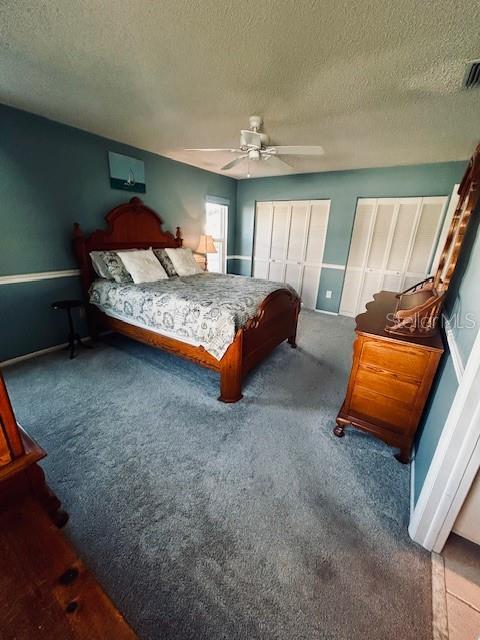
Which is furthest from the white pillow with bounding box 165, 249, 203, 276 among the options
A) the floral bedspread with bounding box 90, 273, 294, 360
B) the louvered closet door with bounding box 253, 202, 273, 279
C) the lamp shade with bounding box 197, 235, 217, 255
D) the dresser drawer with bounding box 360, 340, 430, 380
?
the dresser drawer with bounding box 360, 340, 430, 380

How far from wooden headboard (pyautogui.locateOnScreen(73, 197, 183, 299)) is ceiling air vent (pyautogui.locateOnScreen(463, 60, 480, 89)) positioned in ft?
11.2

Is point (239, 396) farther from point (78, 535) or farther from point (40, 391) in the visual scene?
point (40, 391)

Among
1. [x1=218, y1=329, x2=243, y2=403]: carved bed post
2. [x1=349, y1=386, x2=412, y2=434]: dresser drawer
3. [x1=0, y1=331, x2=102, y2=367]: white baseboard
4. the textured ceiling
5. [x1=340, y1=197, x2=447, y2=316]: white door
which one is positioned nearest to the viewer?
the textured ceiling

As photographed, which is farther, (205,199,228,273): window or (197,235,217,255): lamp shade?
(205,199,228,273): window

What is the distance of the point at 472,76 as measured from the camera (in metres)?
1.61

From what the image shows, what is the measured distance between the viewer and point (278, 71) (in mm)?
1677

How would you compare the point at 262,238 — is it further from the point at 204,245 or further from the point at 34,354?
the point at 34,354

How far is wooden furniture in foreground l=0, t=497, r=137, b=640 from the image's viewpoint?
64cm

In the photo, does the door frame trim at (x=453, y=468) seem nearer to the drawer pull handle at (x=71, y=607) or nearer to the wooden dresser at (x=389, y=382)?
the wooden dresser at (x=389, y=382)

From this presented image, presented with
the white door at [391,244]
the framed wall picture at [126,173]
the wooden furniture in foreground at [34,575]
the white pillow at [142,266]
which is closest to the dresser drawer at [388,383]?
the wooden furniture in foreground at [34,575]

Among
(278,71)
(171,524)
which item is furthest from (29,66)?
(171,524)

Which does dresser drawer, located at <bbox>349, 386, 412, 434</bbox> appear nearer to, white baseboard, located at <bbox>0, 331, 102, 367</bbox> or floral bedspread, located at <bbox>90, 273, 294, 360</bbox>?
floral bedspread, located at <bbox>90, 273, 294, 360</bbox>

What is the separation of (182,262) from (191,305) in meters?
1.62

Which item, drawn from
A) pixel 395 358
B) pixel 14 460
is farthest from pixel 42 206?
pixel 395 358
